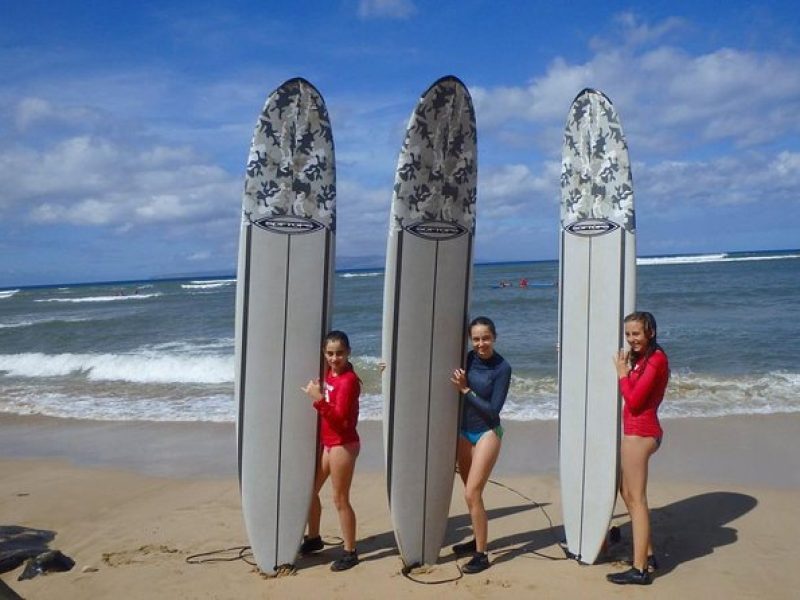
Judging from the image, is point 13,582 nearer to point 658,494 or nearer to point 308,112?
point 308,112

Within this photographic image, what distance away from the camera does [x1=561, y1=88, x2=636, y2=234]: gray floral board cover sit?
409 cm

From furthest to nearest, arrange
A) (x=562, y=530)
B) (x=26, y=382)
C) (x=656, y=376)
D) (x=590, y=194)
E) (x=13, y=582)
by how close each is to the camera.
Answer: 1. (x=26, y=382)
2. (x=562, y=530)
3. (x=590, y=194)
4. (x=13, y=582)
5. (x=656, y=376)

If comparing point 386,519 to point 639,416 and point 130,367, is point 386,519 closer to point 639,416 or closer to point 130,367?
point 639,416

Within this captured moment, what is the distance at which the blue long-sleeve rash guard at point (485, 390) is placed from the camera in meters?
3.71

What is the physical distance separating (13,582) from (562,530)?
3242mm

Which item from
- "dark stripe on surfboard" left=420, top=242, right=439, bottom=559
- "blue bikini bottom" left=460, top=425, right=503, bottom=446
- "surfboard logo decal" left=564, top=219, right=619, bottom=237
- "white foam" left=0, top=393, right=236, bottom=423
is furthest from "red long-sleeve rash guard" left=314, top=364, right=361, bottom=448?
"white foam" left=0, top=393, right=236, bottom=423

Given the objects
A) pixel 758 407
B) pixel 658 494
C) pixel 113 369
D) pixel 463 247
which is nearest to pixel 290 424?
pixel 463 247

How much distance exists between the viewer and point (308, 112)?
4195mm

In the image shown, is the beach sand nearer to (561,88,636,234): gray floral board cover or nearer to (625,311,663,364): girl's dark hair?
(625,311,663,364): girl's dark hair

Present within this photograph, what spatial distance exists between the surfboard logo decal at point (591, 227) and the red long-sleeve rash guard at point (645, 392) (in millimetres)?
886

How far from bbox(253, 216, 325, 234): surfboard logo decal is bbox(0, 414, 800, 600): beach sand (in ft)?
6.32

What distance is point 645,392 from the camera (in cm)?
344

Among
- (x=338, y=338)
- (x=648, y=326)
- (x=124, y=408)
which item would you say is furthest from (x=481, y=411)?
(x=124, y=408)

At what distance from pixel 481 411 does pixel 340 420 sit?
2.45 feet
